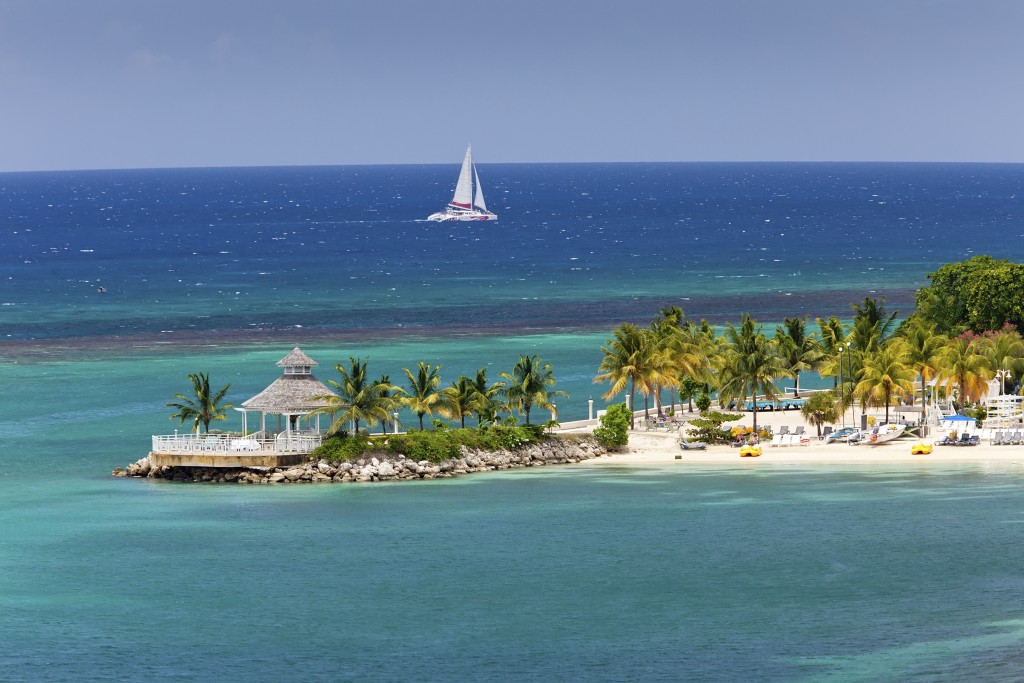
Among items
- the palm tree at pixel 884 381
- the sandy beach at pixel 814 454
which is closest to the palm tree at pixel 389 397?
the sandy beach at pixel 814 454

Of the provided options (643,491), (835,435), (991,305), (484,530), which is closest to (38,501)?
(484,530)

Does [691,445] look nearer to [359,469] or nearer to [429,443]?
[429,443]

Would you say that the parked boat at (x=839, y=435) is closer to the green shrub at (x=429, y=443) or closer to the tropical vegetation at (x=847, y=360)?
the tropical vegetation at (x=847, y=360)

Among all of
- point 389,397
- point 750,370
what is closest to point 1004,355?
point 750,370

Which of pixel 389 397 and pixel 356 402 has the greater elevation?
pixel 389 397

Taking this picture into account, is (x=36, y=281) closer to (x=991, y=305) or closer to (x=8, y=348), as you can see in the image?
(x=8, y=348)

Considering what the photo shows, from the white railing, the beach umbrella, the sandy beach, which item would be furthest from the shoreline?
the white railing

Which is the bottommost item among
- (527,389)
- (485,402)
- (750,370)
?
(485,402)
